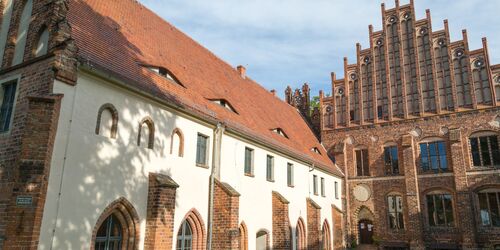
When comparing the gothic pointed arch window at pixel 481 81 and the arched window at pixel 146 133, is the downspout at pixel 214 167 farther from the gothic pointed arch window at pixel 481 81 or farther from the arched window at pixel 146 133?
the gothic pointed arch window at pixel 481 81

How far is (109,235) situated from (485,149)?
20.8 meters

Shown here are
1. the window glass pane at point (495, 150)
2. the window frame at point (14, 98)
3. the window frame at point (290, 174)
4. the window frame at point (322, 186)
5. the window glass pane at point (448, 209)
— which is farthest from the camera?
the window frame at point (322, 186)

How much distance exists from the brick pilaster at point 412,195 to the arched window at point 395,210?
0.59m

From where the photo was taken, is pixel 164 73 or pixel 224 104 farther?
pixel 224 104

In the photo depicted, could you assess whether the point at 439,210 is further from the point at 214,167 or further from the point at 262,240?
the point at 214,167

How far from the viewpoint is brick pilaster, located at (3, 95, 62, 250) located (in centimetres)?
804

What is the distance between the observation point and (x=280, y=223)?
1741 centimetres

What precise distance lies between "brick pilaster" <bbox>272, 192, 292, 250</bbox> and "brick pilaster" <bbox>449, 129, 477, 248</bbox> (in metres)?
10.5

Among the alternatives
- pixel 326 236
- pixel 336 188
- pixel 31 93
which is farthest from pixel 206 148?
pixel 336 188

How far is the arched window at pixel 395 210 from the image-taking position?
23.7 m

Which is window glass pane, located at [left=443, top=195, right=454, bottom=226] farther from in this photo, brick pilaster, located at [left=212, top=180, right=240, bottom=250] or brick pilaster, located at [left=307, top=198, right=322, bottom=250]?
brick pilaster, located at [left=212, top=180, right=240, bottom=250]

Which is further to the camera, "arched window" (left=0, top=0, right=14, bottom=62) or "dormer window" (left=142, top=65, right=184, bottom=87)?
"dormer window" (left=142, top=65, right=184, bottom=87)

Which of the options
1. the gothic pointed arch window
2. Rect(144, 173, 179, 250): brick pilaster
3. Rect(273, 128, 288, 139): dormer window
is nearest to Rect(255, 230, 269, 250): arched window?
Rect(273, 128, 288, 139): dormer window

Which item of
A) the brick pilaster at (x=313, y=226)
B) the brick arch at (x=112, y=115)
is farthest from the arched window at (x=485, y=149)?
the brick arch at (x=112, y=115)
